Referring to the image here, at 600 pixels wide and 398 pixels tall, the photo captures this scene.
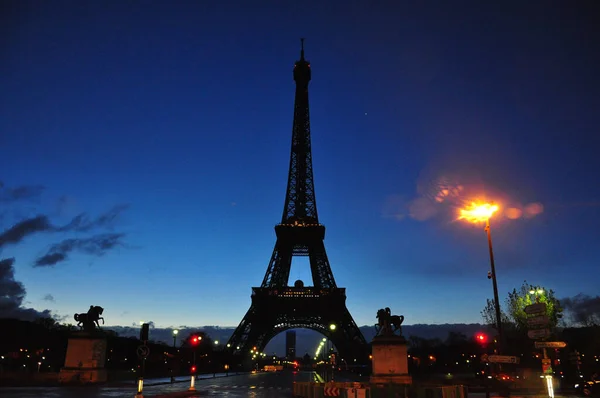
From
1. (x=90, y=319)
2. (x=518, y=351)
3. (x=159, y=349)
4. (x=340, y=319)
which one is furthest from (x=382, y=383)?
(x=159, y=349)

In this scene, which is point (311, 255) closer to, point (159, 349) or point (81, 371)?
point (159, 349)

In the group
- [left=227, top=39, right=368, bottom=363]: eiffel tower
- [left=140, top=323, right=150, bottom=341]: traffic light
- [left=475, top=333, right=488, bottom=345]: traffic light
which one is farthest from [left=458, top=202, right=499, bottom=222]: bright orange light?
[left=227, top=39, right=368, bottom=363]: eiffel tower

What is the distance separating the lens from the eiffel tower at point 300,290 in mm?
87375

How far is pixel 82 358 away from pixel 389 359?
24134 mm

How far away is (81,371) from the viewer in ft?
117

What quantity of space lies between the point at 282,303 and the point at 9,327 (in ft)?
209

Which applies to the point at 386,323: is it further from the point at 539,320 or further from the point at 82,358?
the point at 82,358

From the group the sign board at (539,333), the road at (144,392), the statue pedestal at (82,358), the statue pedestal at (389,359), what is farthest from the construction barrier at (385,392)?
the statue pedestal at (82,358)

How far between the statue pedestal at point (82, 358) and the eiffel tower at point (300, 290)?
51557 millimetres

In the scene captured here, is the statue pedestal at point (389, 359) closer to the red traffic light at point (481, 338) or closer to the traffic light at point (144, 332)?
the red traffic light at point (481, 338)

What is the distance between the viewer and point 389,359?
33.1 meters

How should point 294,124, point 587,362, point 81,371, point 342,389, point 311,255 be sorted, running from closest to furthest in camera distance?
point 342,389
point 81,371
point 587,362
point 311,255
point 294,124

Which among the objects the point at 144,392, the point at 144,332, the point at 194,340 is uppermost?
the point at 144,332

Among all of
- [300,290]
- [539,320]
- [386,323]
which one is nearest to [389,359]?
[386,323]
